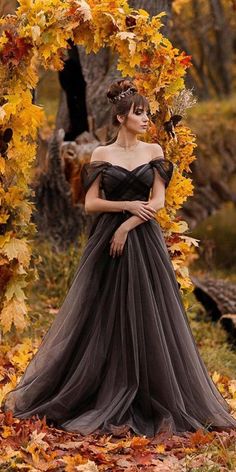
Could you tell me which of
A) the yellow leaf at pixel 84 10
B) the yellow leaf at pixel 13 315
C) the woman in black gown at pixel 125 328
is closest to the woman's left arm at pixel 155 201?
the woman in black gown at pixel 125 328

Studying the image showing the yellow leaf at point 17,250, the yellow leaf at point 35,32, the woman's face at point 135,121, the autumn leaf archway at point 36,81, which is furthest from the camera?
the yellow leaf at point 17,250

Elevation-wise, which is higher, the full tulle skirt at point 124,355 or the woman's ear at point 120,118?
the woman's ear at point 120,118

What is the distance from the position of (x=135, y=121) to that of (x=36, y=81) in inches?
43.8

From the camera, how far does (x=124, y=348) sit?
5879 millimetres

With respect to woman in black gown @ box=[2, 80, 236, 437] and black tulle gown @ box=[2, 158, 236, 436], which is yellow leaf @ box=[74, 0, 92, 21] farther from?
black tulle gown @ box=[2, 158, 236, 436]

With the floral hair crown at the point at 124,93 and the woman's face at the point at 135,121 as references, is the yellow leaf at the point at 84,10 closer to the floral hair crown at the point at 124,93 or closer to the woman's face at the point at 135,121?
the floral hair crown at the point at 124,93

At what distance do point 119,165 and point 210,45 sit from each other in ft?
61.5

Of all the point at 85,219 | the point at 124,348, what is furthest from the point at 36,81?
the point at 85,219

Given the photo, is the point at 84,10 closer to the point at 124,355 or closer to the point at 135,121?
the point at 135,121

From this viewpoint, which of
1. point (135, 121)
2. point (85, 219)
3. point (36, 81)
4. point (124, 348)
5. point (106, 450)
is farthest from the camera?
point (85, 219)

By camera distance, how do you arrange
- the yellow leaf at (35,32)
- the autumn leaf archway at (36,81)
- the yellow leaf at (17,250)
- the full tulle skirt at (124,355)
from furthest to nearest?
the yellow leaf at (17,250)
the autumn leaf archway at (36,81)
the yellow leaf at (35,32)
the full tulle skirt at (124,355)

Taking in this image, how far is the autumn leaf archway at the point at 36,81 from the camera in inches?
255

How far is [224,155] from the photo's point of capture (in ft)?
50.7

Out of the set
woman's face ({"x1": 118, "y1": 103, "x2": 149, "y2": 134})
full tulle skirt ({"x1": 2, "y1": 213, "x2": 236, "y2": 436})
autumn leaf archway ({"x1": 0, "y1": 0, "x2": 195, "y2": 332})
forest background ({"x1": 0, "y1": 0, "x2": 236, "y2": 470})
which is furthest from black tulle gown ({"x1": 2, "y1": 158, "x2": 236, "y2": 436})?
autumn leaf archway ({"x1": 0, "y1": 0, "x2": 195, "y2": 332})
